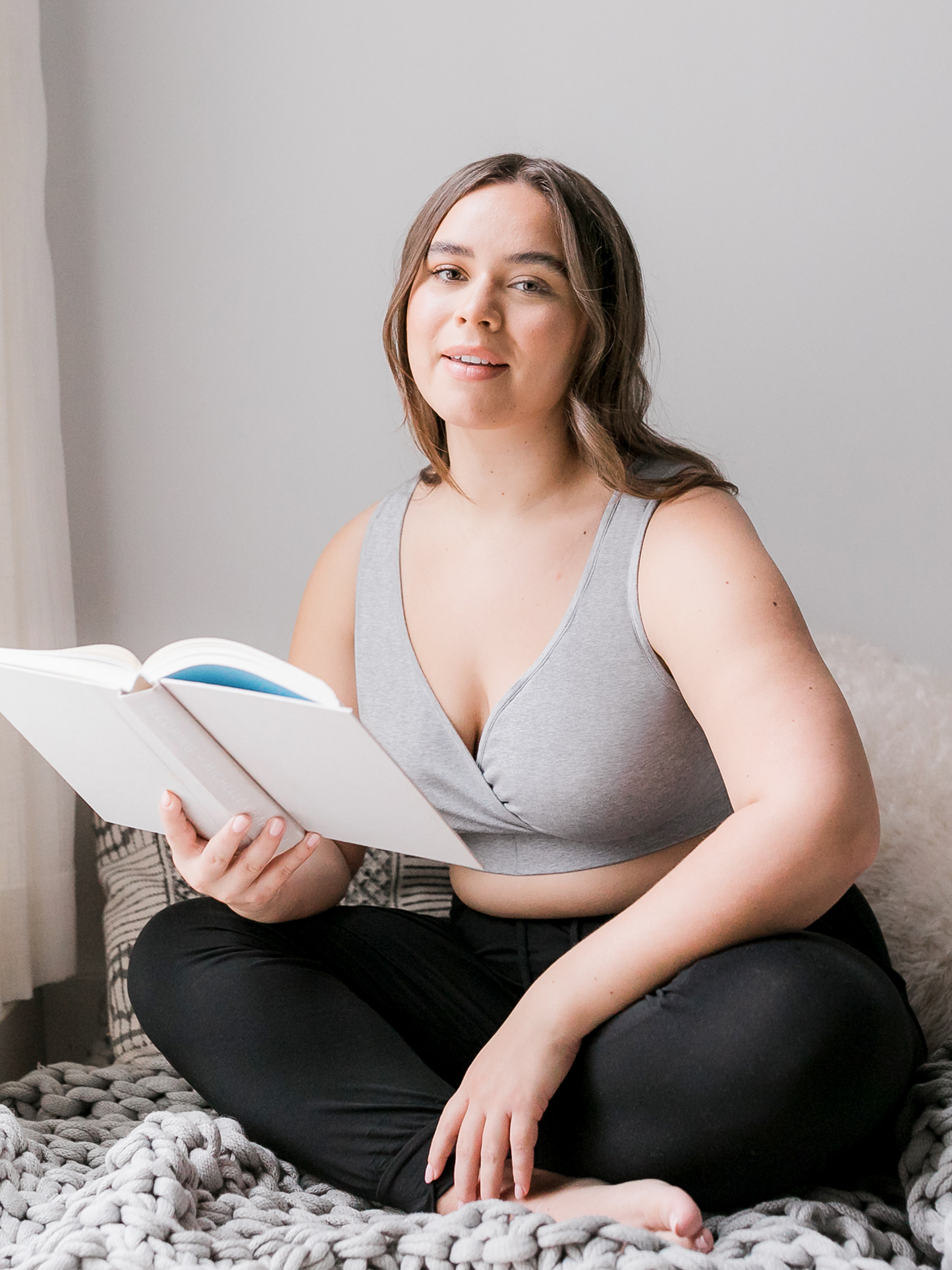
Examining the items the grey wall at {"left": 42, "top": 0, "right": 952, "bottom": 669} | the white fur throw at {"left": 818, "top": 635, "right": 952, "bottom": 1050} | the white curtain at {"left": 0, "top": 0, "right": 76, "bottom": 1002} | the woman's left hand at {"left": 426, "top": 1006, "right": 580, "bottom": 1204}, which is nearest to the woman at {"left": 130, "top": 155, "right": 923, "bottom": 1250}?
the woman's left hand at {"left": 426, "top": 1006, "right": 580, "bottom": 1204}

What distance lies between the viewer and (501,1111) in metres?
0.95

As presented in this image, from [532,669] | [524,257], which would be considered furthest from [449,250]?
[532,669]

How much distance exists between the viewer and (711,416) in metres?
1.95

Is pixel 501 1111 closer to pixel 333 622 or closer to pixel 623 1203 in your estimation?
pixel 623 1203

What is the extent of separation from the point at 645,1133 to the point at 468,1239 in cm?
18

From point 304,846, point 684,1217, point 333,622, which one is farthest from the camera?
point 333,622

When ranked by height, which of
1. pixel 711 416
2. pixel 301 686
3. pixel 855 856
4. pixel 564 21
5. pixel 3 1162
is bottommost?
pixel 3 1162

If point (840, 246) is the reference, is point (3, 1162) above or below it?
below

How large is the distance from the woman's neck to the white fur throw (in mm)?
566

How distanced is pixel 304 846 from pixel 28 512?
78 centimetres

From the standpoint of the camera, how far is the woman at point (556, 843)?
3.16 feet

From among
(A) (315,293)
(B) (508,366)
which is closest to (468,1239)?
(B) (508,366)

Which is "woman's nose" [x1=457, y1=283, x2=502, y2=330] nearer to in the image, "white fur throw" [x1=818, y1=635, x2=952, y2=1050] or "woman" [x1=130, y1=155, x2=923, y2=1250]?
"woman" [x1=130, y1=155, x2=923, y2=1250]

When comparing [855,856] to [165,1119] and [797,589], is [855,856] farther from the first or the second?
[797,589]
